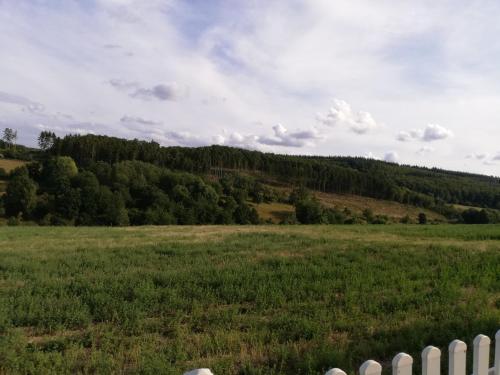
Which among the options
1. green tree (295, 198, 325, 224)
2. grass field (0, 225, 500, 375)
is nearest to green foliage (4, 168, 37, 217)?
green tree (295, 198, 325, 224)

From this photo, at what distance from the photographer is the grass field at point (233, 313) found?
5.39 metres

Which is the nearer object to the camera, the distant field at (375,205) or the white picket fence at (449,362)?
the white picket fence at (449,362)

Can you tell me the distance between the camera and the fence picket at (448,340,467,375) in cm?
330

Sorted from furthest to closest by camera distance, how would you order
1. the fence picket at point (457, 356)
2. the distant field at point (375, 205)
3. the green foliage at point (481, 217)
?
1. the distant field at point (375, 205)
2. the green foliage at point (481, 217)
3. the fence picket at point (457, 356)

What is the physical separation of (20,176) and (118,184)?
14100 mm

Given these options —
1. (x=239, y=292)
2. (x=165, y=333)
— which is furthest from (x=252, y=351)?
(x=239, y=292)

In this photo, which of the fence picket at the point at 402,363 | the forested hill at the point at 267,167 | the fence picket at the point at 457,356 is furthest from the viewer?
the forested hill at the point at 267,167

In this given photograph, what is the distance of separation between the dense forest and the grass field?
50.8 metres

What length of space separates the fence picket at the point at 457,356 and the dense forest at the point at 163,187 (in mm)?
59563

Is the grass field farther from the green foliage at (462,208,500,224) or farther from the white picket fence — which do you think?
the green foliage at (462,208,500,224)

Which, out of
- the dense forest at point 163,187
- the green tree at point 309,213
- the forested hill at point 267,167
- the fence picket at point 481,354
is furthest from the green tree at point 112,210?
the fence picket at point 481,354

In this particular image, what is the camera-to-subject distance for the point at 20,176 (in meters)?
64.2

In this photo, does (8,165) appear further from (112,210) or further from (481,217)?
(481,217)

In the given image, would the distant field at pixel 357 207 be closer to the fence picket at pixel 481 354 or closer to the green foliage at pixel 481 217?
the green foliage at pixel 481 217
